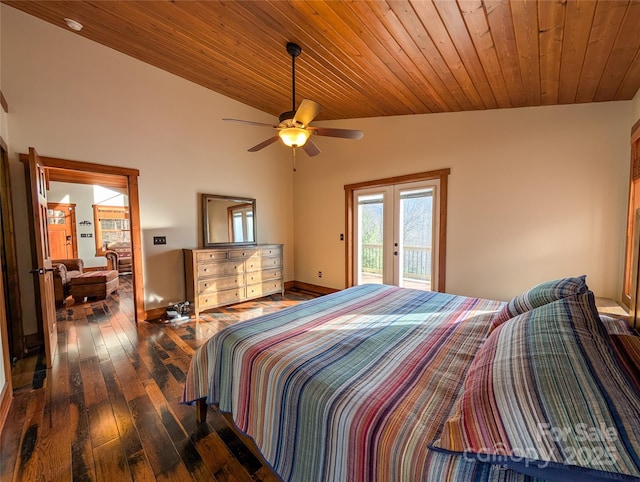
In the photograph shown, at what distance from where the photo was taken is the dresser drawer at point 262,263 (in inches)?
174

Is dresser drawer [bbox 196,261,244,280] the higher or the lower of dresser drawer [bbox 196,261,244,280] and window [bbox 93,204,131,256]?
the lower

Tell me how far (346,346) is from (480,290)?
112 inches

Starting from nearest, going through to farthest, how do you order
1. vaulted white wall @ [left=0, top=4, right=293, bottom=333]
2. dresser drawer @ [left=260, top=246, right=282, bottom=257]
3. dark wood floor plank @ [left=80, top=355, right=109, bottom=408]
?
dark wood floor plank @ [left=80, top=355, right=109, bottom=408], vaulted white wall @ [left=0, top=4, right=293, bottom=333], dresser drawer @ [left=260, top=246, right=282, bottom=257]

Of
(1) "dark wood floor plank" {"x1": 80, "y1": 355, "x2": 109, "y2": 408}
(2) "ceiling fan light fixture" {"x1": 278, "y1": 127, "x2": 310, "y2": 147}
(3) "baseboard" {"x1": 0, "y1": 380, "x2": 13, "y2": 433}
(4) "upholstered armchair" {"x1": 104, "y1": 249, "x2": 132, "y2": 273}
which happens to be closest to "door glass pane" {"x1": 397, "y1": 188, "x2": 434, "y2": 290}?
(2) "ceiling fan light fixture" {"x1": 278, "y1": 127, "x2": 310, "y2": 147}

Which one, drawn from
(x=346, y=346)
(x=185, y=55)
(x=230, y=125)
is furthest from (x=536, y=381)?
(x=230, y=125)

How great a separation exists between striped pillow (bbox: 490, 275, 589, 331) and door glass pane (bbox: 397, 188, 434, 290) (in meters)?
2.37

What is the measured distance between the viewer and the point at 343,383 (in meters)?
1.07

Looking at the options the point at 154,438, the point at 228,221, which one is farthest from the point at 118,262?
the point at 154,438

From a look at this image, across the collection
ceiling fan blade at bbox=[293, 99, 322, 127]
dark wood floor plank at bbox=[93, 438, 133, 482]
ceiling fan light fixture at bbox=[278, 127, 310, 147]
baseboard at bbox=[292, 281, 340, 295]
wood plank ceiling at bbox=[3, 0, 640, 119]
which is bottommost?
dark wood floor plank at bbox=[93, 438, 133, 482]

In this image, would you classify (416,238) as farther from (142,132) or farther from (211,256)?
(142,132)

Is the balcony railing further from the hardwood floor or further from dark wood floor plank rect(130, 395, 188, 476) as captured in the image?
dark wood floor plank rect(130, 395, 188, 476)

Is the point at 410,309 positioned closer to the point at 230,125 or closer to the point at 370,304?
the point at 370,304

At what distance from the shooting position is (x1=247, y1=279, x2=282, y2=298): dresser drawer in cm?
447

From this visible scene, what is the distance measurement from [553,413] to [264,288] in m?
4.30
